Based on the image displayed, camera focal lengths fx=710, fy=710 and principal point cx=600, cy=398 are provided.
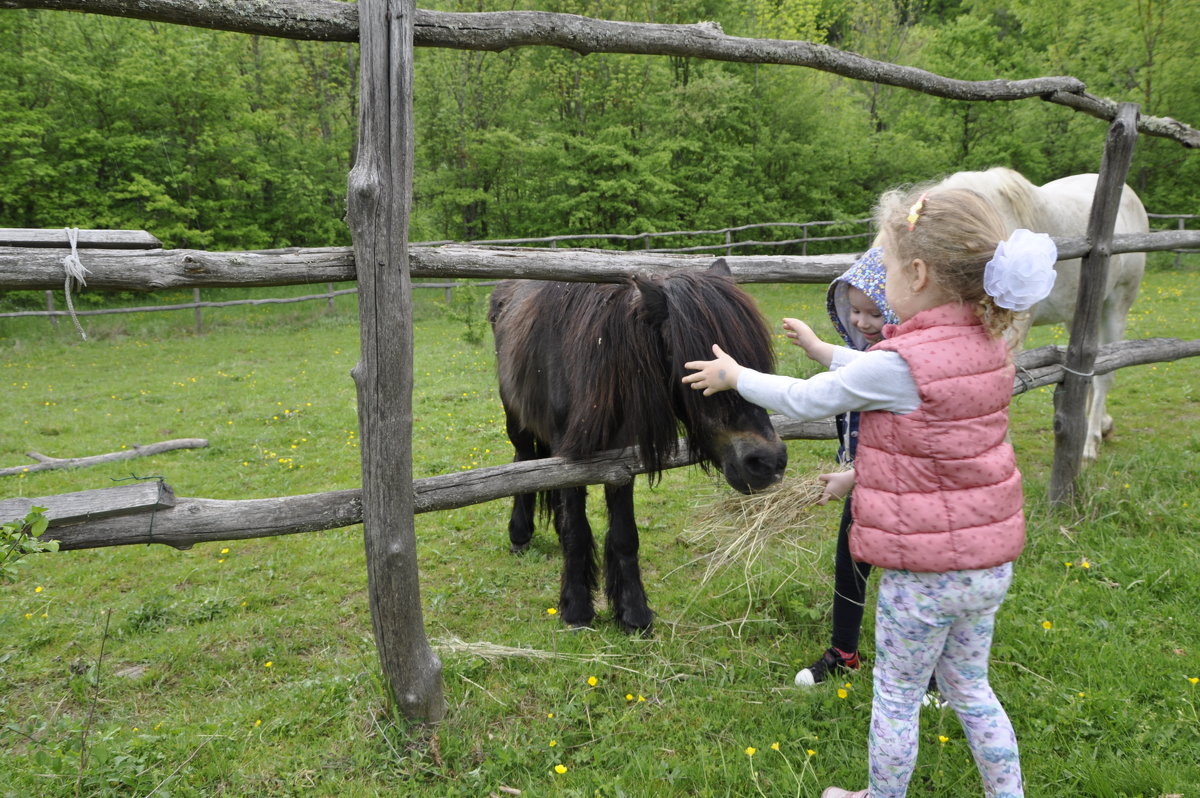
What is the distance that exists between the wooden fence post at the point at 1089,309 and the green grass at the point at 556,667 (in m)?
0.22

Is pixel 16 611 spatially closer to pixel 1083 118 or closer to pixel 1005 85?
pixel 1005 85

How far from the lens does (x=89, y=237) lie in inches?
86.7

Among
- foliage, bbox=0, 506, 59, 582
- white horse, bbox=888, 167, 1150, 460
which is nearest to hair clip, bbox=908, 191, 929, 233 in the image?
foliage, bbox=0, 506, 59, 582

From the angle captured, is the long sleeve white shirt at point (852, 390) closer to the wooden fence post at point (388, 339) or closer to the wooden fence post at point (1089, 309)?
the wooden fence post at point (388, 339)

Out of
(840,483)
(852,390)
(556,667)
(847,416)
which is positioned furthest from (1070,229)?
(556,667)

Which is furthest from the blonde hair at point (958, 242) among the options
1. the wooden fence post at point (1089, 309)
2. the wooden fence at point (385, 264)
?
the wooden fence post at point (1089, 309)

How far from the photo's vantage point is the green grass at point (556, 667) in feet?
7.91

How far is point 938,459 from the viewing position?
1840 mm

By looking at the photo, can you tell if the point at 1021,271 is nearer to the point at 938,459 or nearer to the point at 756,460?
the point at 938,459

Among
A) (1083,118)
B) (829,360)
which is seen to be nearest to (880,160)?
(1083,118)

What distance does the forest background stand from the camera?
58.3ft

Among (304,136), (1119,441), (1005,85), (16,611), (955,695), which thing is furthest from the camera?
(304,136)

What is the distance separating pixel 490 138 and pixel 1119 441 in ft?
60.6

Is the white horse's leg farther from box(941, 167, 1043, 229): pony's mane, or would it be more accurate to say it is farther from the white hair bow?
the white hair bow
